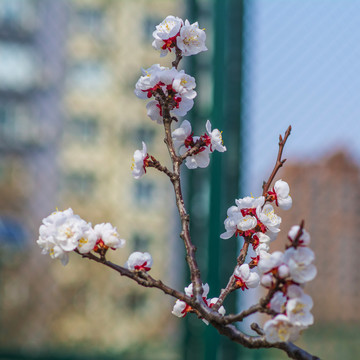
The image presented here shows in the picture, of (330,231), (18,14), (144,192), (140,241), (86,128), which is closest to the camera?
(330,231)

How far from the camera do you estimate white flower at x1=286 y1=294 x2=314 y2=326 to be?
252 millimetres

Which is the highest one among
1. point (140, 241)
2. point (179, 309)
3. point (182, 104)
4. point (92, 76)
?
point (182, 104)

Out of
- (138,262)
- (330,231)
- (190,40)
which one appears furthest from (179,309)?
(330,231)

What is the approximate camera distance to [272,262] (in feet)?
0.86

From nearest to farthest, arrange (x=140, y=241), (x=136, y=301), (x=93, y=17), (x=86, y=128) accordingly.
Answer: (x=136, y=301), (x=140, y=241), (x=86, y=128), (x=93, y=17)

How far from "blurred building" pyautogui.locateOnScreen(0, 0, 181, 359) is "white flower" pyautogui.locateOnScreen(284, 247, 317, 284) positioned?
5.71 feet

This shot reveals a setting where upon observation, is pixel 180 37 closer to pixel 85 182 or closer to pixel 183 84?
pixel 183 84

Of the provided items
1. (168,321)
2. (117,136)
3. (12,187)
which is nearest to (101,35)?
(117,136)

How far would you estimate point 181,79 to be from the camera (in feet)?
1.12

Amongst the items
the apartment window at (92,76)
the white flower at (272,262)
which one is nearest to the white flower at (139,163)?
the white flower at (272,262)

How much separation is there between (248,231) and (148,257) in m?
0.06

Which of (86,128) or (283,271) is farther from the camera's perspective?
(86,128)

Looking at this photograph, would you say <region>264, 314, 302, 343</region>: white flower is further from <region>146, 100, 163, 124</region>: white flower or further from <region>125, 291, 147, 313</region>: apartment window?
<region>125, 291, 147, 313</region>: apartment window

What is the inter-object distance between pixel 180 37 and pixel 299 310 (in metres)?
0.19
